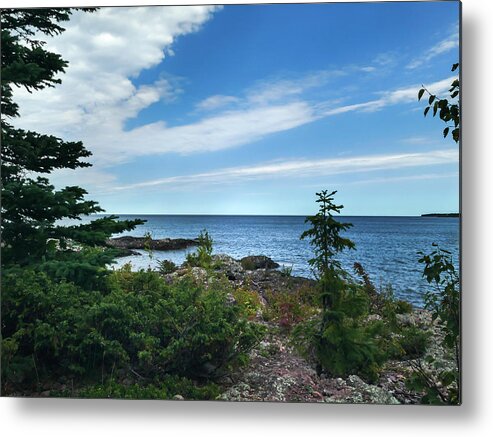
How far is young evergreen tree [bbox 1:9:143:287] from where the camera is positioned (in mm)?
2582

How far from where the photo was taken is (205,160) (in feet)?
8.54

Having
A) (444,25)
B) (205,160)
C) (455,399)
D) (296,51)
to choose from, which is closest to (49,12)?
(205,160)

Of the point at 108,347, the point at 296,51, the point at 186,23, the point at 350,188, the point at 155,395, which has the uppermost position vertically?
the point at 186,23

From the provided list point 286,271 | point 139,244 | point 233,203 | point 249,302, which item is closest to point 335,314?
point 286,271

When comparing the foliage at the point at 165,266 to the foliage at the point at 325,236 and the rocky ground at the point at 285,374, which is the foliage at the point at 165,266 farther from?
the foliage at the point at 325,236

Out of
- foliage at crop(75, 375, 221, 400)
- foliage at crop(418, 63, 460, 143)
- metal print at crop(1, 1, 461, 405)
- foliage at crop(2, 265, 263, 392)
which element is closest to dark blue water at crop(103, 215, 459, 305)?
metal print at crop(1, 1, 461, 405)

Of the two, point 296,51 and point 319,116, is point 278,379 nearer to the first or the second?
point 319,116

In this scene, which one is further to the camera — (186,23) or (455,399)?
(186,23)

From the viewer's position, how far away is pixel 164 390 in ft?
8.12

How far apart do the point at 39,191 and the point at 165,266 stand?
0.79 metres

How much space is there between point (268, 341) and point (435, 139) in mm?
1353

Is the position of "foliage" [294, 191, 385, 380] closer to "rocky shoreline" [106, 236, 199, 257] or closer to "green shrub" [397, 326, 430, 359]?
"green shrub" [397, 326, 430, 359]

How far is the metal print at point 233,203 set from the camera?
2.41 meters

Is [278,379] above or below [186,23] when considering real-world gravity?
below
